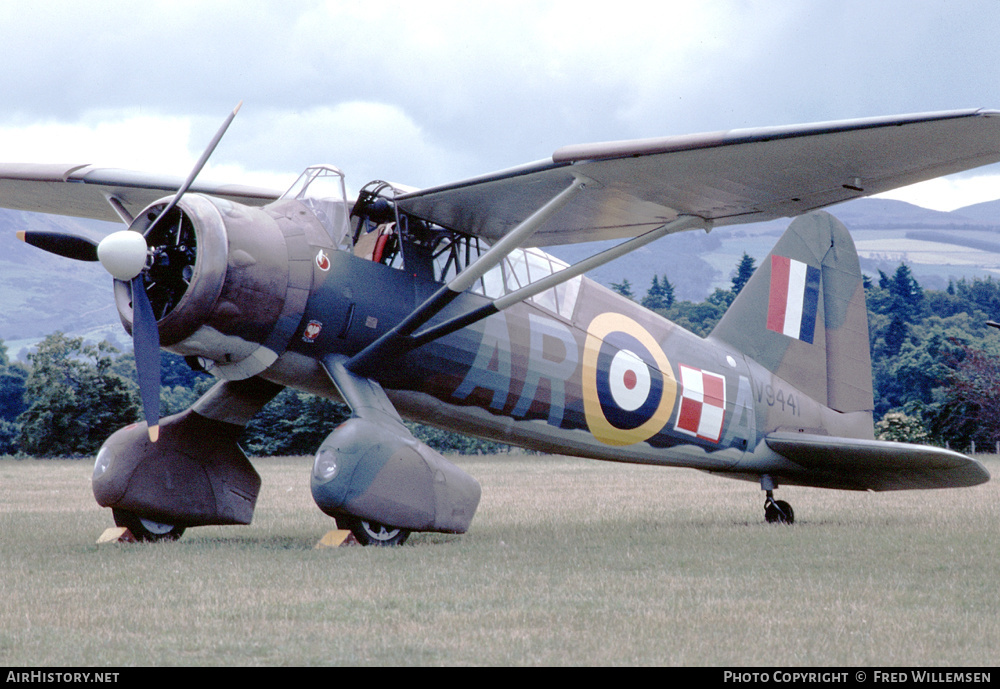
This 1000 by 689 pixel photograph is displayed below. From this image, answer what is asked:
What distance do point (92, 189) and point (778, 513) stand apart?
8.79m

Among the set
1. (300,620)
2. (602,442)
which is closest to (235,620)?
(300,620)

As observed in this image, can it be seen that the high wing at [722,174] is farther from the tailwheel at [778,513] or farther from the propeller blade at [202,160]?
the tailwheel at [778,513]

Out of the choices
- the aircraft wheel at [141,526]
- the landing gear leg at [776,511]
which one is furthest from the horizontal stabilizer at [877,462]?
the aircraft wheel at [141,526]

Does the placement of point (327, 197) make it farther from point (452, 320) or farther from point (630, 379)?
point (630, 379)

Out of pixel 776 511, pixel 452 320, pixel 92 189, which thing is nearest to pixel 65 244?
pixel 452 320

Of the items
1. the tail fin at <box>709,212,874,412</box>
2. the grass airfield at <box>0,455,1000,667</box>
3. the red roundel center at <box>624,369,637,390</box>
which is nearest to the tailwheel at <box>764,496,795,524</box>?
the grass airfield at <box>0,455,1000,667</box>

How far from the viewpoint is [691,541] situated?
10.2 metres

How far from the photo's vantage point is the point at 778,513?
41.5ft

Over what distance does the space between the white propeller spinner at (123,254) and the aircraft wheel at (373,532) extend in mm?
2636

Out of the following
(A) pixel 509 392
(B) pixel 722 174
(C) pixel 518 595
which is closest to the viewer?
(C) pixel 518 595

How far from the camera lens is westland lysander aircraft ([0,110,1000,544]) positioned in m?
8.59

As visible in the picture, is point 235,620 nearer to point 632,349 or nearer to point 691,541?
point 691,541
